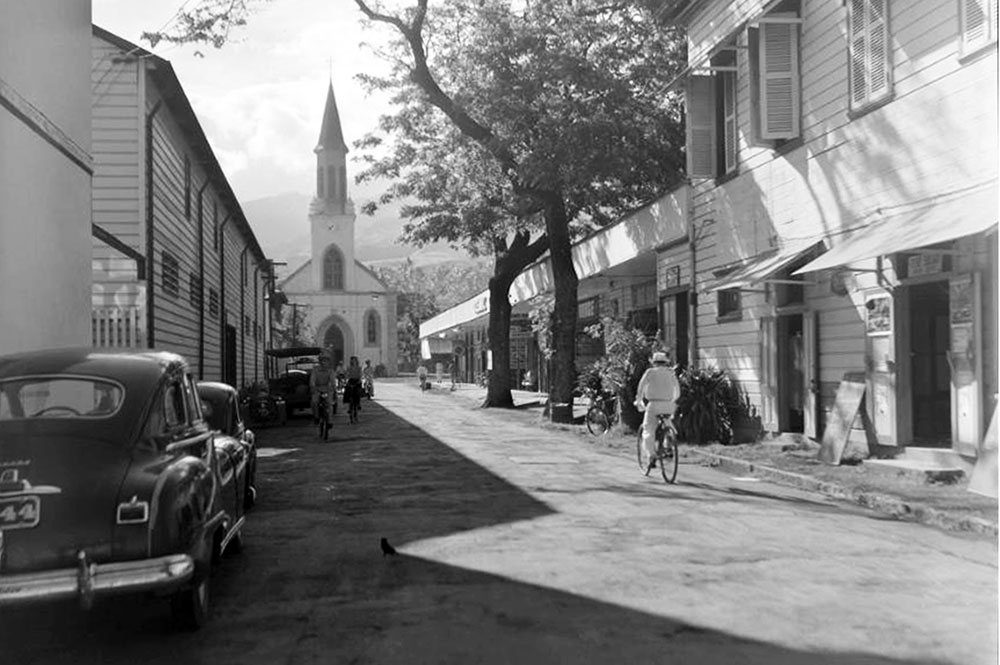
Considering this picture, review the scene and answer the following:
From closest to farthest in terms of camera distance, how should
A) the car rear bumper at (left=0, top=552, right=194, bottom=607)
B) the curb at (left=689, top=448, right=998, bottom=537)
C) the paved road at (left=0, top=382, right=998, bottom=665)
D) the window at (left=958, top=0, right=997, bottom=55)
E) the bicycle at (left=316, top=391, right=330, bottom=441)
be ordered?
the car rear bumper at (left=0, top=552, right=194, bottom=607)
the paved road at (left=0, top=382, right=998, bottom=665)
the curb at (left=689, top=448, right=998, bottom=537)
the window at (left=958, top=0, right=997, bottom=55)
the bicycle at (left=316, top=391, right=330, bottom=441)

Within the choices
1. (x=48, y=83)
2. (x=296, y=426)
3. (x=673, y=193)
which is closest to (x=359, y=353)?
(x=296, y=426)

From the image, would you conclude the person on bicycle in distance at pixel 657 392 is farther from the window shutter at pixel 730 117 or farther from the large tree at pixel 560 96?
the large tree at pixel 560 96

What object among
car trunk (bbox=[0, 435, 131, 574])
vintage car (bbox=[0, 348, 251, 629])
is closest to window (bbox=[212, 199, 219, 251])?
vintage car (bbox=[0, 348, 251, 629])

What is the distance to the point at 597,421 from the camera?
21156 mm

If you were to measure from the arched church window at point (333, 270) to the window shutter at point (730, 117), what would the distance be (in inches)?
3016

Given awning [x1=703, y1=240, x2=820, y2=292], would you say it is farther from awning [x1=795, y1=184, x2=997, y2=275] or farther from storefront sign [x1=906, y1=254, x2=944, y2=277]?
storefront sign [x1=906, y1=254, x2=944, y2=277]

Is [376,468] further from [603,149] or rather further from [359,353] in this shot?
[359,353]

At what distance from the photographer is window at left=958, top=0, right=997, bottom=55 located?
1052cm

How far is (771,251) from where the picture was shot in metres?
16.4

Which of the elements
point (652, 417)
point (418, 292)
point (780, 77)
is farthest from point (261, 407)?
point (418, 292)

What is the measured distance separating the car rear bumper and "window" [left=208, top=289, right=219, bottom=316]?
21000mm

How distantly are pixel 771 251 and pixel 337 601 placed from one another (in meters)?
11.8

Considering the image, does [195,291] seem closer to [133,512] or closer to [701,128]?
[701,128]

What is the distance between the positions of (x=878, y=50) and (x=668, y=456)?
19.6 feet
